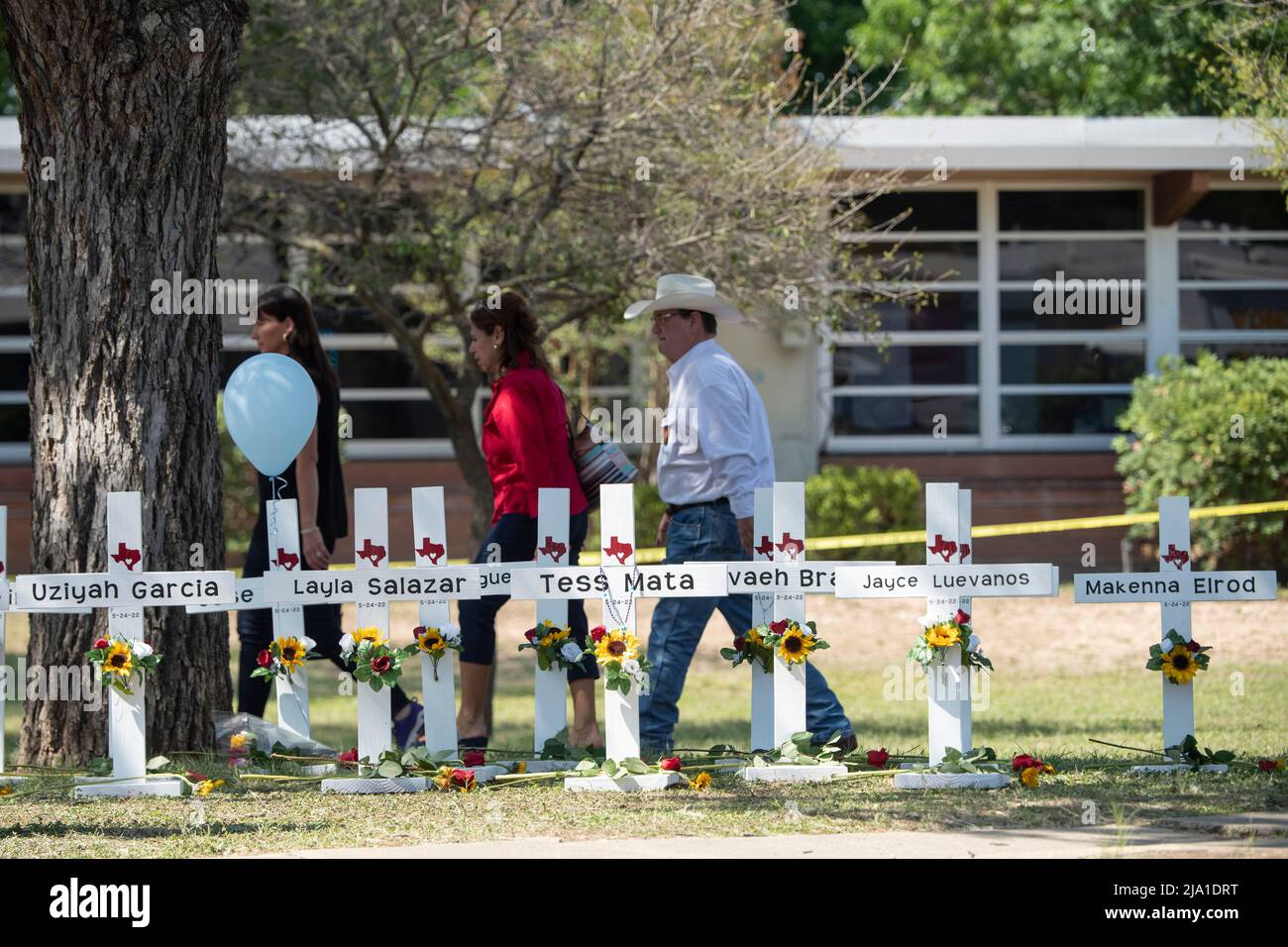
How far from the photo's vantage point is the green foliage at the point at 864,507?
16.0 meters

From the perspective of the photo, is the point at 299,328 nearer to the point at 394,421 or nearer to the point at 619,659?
the point at 619,659

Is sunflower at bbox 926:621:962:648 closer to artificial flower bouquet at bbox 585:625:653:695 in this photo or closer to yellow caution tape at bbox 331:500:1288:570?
artificial flower bouquet at bbox 585:625:653:695

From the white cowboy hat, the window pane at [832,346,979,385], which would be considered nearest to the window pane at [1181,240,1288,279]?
the window pane at [832,346,979,385]

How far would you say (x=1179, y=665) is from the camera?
600cm

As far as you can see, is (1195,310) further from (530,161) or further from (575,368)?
(530,161)

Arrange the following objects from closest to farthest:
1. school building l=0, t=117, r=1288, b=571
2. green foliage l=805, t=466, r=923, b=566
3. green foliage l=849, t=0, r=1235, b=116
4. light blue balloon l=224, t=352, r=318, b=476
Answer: light blue balloon l=224, t=352, r=318, b=476
green foliage l=805, t=466, r=923, b=566
school building l=0, t=117, r=1288, b=571
green foliage l=849, t=0, r=1235, b=116

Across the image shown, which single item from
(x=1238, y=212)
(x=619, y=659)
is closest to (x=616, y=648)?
(x=619, y=659)

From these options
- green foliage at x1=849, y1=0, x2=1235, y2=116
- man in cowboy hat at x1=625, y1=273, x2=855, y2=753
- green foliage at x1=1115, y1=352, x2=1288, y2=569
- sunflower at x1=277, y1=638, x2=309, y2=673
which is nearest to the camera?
sunflower at x1=277, y1=638, x2=309, y2=673

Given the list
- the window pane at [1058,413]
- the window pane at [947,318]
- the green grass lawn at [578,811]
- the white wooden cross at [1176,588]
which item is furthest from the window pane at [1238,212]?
the white wooden cross at [1176,588]

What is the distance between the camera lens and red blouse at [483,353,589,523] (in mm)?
6613

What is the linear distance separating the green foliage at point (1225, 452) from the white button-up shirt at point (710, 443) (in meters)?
9.39

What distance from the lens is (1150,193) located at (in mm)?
18016

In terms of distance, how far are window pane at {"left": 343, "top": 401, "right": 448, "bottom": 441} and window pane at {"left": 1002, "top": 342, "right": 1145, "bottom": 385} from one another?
21.0 feet

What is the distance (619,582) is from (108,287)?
95.0 inches
